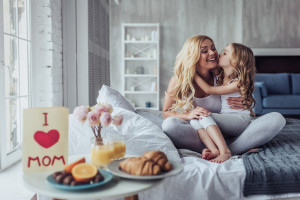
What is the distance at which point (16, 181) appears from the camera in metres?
2.25

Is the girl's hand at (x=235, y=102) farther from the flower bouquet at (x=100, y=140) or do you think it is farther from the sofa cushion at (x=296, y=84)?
the sofa cushion at (x=296, y=84)

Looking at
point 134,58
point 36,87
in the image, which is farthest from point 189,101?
point 134,58

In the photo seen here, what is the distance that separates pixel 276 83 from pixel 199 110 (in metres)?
4.72

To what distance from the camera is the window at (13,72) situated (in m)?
2.48

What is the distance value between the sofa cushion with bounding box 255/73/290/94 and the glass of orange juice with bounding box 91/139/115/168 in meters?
5.63

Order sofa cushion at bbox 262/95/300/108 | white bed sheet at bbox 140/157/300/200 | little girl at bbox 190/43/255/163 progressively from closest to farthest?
1. white bed sheet at bbox 140/157/300/200
2. little girl at bbox 190/43/255/163
3. sofa cushion at bbox 262/95/300/108

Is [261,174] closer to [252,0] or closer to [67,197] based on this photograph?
[67,197]

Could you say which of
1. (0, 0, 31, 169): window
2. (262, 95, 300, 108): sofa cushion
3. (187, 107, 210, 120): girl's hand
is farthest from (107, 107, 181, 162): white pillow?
(262, 95, 300, 108): sofa cushion

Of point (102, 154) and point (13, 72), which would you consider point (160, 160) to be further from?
point (13, 72)

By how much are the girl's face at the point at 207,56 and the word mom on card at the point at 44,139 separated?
4.53 feet

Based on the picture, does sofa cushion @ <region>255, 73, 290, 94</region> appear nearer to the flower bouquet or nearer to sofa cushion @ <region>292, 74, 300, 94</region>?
sofa cushion @ <region>292, 74, 300, 94</region>

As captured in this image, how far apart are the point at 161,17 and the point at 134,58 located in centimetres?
119

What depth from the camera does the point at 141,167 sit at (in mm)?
1089

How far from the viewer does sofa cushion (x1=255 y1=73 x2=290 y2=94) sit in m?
6.34
